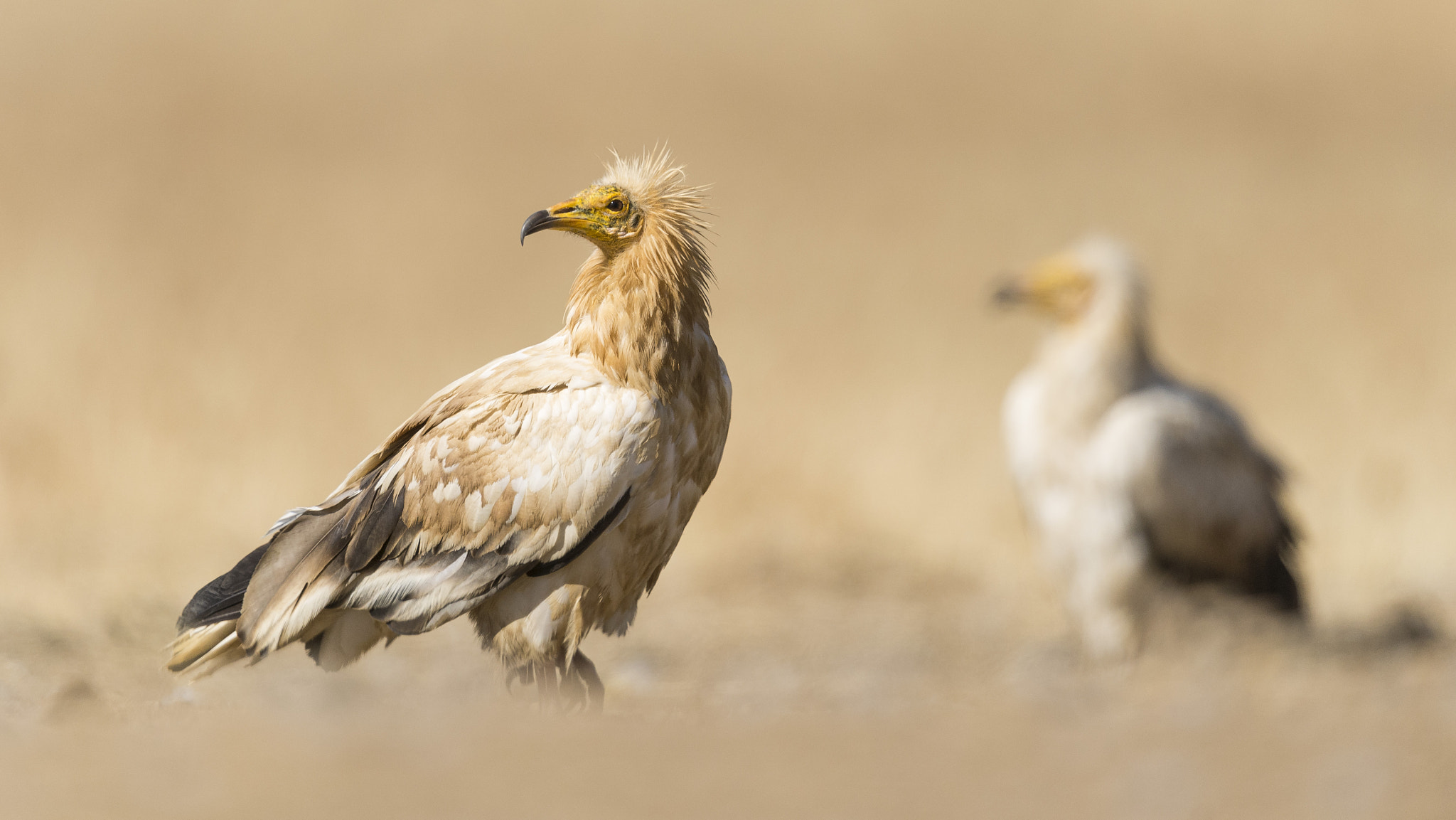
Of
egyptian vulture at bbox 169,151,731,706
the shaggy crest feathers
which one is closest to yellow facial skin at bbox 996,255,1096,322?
the shaggy crest feathers

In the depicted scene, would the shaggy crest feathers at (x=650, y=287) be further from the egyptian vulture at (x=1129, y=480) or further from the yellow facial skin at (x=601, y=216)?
the egyptian vulture at (x=1129, y=480)

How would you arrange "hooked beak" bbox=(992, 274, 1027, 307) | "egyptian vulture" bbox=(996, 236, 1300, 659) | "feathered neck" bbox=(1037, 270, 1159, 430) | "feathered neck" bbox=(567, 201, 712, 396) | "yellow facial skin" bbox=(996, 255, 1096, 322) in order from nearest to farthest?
1. "feathered neck" bbox=(567, 201, 712, 396)
2. "egyptian vulture" bbox=(996, 236, 1300, 659)
3. "feathered neck" bbox=(1037, 270, 1159, 430)
4. "yellow facial skin" bbox=(996, 255, 1096, 322)
5. "hooked beak" bbox=(992, 274, 1027, 307)

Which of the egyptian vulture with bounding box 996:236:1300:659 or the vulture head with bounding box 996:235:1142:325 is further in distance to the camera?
the vulture head with bounding box 996:235:1142:325

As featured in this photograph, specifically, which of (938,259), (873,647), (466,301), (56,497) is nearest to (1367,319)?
(938,259)

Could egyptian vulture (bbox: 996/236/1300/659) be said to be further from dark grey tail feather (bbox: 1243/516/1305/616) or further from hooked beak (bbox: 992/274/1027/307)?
hooked beak (bbox: 992/274/1027/307)

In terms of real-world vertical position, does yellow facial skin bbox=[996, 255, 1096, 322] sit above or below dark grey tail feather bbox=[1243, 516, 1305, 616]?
above

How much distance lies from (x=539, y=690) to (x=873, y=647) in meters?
4.31

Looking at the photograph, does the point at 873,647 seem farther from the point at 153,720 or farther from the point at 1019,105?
the point at 1019,105

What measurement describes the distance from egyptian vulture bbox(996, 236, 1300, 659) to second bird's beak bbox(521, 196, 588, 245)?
4.41 m

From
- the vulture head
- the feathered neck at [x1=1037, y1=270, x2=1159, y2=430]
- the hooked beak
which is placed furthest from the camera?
the hooked beak

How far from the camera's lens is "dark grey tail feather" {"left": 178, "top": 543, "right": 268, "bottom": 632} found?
4.75m

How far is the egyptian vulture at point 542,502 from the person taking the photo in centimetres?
456

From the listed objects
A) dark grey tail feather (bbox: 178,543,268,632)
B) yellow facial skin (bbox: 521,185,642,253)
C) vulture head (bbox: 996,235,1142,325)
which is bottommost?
dark grey tail feather (bbox: 178,543,268,632)

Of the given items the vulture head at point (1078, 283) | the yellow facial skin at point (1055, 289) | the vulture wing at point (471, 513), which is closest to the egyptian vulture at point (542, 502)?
the vulture wing at point (471, 513)
